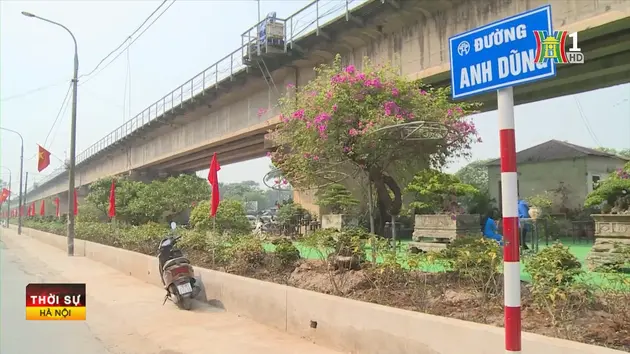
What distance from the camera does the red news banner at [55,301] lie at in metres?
6.53

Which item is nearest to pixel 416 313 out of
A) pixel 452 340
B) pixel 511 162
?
pixel 452 340

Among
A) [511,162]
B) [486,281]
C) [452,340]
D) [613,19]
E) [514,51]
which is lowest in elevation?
[452,340]

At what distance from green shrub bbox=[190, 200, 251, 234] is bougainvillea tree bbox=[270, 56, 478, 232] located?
5156 millimetres

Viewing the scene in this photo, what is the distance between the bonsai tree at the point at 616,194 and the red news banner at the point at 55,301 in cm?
822

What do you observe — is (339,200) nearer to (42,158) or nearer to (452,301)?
(452,301)

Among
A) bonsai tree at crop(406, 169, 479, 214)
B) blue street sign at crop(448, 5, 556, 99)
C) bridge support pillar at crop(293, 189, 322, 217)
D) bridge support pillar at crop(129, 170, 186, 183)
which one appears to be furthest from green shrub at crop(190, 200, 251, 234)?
bridge support pillar at crop(129, 170, 186, 183)

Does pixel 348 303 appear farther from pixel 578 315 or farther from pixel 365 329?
pixel 578 315

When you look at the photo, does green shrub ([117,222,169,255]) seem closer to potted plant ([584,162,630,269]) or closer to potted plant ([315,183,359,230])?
potted plant ([315,183,359,230])

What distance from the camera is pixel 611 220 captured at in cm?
787

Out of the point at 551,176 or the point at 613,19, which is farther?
the point at 551,176

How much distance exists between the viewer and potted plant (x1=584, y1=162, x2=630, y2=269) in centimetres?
754

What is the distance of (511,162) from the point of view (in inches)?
114

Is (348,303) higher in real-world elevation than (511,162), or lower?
lower

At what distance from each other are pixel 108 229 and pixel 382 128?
58.7 ft
